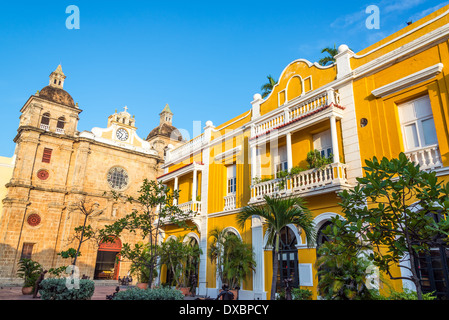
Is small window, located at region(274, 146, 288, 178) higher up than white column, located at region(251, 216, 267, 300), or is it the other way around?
small window, located at region(274, 146, 288, 178)

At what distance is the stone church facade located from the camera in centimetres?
2545

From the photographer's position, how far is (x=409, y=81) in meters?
10.1

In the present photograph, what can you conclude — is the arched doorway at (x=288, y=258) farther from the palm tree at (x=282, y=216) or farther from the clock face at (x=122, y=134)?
the clock face at (x=122, y=134)

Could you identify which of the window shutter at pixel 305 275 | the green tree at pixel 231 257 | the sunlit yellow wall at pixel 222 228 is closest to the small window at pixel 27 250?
the sunlit yellow wall at pixel 222 228

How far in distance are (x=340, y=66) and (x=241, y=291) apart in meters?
10.2

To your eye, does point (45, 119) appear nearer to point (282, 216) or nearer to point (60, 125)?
point (60, 125)

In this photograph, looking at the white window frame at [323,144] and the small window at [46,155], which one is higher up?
the small window at [46,155]

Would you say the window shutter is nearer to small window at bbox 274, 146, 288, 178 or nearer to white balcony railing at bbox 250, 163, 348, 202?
white balcony railing at bbox 250, 163, 348, 202

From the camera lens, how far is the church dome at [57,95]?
30094 mm

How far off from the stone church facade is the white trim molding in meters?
23.4

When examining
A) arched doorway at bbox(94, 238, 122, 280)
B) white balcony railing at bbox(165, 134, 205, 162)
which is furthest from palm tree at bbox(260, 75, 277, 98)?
arched doorway at bbox(94, 238, 122, 280)

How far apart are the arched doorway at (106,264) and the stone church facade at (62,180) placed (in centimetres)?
9

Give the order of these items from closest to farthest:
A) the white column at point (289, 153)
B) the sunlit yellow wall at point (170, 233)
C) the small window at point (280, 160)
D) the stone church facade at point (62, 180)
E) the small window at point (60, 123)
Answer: the white column at point (289, 153), the small window at point (280, 160), the sunlit yellow wall at point (170, 233), the stone church facade at point (62, 180), the small window at point (60, 123)
